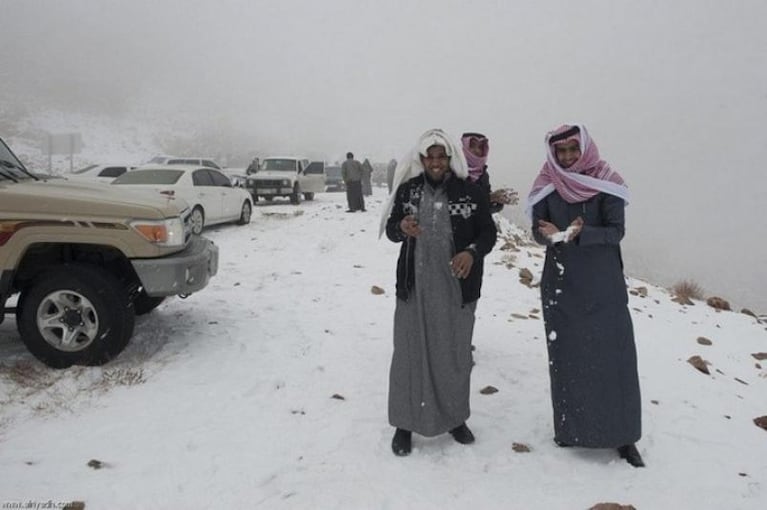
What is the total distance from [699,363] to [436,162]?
3.75 metres

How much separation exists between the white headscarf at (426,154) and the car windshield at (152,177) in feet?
30.4

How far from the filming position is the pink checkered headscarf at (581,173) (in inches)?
121

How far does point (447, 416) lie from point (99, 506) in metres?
2.00

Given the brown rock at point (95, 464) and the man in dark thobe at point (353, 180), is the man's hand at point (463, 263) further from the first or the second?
the man in dark thobe at point (353, 180)

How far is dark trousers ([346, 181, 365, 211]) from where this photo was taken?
1627 centimetres

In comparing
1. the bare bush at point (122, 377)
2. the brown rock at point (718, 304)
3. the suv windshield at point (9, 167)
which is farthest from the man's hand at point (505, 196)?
the brown rock at point (718, 304)

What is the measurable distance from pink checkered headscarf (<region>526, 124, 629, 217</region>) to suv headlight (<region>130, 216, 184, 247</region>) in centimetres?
315

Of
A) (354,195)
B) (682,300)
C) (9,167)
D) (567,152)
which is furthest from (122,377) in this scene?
(354,195)

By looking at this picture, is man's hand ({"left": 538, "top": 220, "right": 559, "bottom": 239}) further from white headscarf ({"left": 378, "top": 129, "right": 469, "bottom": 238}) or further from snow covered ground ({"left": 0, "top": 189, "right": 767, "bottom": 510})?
snow covered ground ({"left": 0, "top": 189, "right": 767, "bottom": 510})

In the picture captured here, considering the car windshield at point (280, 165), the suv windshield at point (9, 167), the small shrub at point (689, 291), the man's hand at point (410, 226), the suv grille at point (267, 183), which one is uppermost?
the car windshield at point (280, 165)

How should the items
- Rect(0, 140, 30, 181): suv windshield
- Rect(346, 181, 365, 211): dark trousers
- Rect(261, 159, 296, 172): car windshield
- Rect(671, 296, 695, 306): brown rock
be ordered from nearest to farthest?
Rect(0, 140, 30, 181): suv windshield < Rect(671, 296, 695, 306): brown rock < Rect(346, 181, 365, 211): dark trousers < Rect(261, 159, 296, 172): car windshield

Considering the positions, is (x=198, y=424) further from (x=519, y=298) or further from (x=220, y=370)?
(x=519, y=298)

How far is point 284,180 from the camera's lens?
18.8 metres

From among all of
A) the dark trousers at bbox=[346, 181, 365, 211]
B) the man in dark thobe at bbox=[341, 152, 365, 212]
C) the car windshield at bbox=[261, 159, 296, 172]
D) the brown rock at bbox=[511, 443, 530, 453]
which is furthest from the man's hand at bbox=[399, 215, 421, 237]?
the car windshield at bbox=[261, 159, 296, 172]
